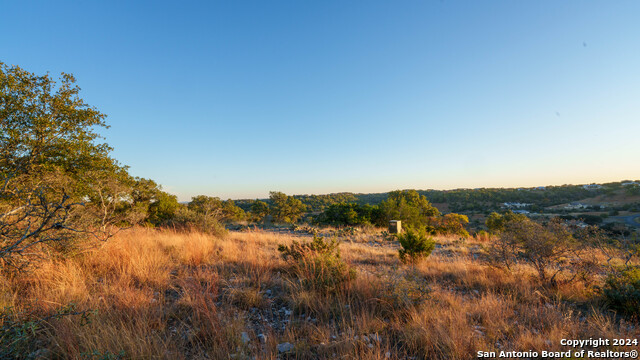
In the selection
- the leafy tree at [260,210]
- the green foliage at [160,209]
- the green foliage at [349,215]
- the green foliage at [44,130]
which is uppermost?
the green foliage at [44,130]

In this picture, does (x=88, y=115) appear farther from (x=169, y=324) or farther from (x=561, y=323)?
(x=561, y=323)

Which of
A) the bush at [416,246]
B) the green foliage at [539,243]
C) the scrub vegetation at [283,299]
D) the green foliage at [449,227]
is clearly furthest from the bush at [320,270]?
the green foliage at [449,227]

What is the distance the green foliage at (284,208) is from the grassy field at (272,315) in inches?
1489

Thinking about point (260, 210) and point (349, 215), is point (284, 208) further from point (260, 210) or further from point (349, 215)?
point (349, 215)

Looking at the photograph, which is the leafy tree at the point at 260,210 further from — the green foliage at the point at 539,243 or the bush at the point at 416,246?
the green foliage at the point at 539,243

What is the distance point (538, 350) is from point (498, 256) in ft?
11.7

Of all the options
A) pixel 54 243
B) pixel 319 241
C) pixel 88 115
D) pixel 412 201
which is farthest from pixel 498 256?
pixel 412 201

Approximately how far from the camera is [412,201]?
32438mm

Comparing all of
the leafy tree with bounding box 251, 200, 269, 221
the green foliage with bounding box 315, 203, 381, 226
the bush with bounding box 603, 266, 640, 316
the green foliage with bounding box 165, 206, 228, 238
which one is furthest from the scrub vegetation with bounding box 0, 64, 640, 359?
the leafy tree with bounding box 251, 200, 269, 221

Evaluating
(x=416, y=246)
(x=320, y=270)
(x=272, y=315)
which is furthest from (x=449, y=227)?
(x=272, y=315)

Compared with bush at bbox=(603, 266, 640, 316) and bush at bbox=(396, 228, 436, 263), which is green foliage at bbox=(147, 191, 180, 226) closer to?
bush at bbox=(396, 228, 436, 263)

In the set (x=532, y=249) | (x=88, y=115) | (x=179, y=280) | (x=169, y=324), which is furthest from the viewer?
(x=88, y=115)

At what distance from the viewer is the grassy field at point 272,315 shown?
2.21 m

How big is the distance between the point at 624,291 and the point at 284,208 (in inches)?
1601
